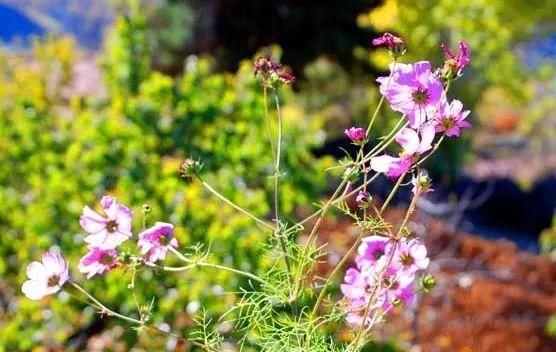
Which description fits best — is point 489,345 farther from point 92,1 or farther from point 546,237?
point 92,1

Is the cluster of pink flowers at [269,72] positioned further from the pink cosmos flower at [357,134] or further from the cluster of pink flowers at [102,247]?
the cluster of pink flowers at [102,247]

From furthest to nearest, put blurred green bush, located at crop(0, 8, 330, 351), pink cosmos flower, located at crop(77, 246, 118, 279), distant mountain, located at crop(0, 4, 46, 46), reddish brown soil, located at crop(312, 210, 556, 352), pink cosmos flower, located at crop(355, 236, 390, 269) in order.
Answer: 1. distant mountain, located at crop(0, 4, 46, 46)
2. reddish brown soil, located at crop(312, 210, 556, 352)
3. blurred green bush, located at crop(0, 8, 330, 351)
4. pink cosmos flower, located at crop(355, 236, 390, 269)
5. pink cosmos flower, located at crop(77, 246, 118, 279)

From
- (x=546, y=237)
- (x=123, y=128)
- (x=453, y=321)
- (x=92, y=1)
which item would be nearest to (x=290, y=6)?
(x=546, y=237)

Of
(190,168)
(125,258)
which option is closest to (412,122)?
(190,168)

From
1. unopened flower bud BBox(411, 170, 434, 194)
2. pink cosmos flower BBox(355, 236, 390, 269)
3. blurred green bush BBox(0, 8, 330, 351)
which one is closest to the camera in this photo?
unopened flower bud BBox(411, 170, 434, 194)

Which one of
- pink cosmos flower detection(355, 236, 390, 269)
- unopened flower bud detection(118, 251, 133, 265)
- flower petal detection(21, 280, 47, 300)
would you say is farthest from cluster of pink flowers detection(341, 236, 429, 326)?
flower petal detection(21, 280, 47, 300)

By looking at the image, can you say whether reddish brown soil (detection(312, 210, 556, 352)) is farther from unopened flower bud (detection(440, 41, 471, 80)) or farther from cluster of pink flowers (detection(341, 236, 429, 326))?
unopened flower bud (detection(440, 41, 471, 80))

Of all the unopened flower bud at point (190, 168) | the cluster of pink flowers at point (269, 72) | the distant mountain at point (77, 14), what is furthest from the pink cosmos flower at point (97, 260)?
the distant mountain at point (77, 14)

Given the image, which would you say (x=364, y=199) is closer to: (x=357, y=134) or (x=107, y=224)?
(x=357, y=134)
